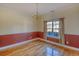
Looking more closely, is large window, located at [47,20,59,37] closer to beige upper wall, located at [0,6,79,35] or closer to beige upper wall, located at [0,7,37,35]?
beige upper wall, located at [0,6,79,35]

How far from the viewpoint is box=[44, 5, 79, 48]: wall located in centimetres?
221

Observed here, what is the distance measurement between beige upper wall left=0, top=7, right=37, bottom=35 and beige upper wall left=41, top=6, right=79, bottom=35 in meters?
0.32

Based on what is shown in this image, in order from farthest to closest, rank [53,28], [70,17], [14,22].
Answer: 1. [70,17]
2. [14,22]
3. [53,28]

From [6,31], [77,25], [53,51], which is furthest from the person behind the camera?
[77,25]

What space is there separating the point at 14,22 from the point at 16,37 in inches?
13.9

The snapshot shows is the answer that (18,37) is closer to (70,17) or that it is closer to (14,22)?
(14,22)

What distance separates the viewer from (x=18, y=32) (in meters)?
2.20

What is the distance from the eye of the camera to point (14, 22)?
7.20 feet

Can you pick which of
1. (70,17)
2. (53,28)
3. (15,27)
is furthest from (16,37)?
(70,17)

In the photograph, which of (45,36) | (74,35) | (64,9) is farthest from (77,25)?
(45,36)

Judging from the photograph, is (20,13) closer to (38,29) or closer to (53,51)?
(38,29)

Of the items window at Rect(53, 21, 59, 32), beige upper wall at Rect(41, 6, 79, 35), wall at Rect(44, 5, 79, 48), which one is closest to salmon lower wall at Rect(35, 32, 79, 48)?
wall at Rect(44, 5, 79, 48)

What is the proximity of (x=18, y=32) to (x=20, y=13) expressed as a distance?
0.44 meters

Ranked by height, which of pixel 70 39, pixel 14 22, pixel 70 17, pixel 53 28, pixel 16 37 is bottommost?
pixel 70 39
